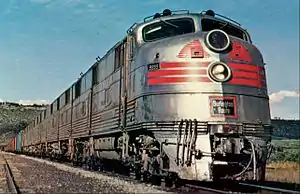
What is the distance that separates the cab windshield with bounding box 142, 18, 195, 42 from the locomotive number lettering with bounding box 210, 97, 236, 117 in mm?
2180

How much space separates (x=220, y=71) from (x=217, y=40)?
803 millimetres

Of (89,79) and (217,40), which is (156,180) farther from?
(89,79)

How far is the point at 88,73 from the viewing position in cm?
2152

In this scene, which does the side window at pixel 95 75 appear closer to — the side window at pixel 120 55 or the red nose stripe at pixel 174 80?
the side window at pixel 120 55

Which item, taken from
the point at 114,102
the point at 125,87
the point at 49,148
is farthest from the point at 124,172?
the point at 49,148

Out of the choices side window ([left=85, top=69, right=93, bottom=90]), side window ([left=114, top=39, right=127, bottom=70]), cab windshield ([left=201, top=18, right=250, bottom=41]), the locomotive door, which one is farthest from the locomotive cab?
side window ([left=85, top=69, right=93, bottom=90])

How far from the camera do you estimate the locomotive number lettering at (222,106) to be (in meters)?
10.9

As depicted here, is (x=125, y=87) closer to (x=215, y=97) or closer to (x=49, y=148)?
(x=215, y=97)

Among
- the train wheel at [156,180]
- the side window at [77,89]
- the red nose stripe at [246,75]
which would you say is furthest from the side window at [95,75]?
the red nose stripe at [246,75]

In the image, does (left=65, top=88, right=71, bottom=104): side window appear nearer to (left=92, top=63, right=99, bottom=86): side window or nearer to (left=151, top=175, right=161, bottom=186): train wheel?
(left=92, top=63, right=99, bottom=86): side window

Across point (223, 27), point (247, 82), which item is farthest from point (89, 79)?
point (247, 82)

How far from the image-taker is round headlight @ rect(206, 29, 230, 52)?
11227 millimetres

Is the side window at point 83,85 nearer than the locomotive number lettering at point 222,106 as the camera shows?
No

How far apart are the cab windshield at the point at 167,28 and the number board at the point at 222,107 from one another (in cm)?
217
